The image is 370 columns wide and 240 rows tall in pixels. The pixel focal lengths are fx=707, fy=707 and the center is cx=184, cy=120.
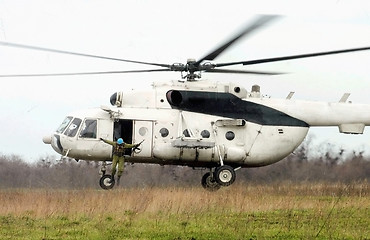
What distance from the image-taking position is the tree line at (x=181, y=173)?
25125 millimetres

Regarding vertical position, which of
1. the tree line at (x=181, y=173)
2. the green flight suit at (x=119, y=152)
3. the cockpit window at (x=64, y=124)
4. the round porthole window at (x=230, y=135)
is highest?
the cockpit window at (x=64, y=124)

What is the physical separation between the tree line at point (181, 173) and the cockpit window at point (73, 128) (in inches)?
133

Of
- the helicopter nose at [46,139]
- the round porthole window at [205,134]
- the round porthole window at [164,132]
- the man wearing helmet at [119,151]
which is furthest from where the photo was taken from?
the helicopter nose at [46,139]

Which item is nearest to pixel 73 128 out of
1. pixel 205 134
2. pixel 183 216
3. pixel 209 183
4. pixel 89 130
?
pixel 89 130

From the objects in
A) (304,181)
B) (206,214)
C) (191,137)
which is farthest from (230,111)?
(206,214)

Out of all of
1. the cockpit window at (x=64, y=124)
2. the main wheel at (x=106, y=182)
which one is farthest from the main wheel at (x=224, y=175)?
the cockpit window at (x=64, y=124)

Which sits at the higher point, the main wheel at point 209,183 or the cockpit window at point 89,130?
the cockpit window at point 89,130

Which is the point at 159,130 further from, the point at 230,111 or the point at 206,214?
the point at 206,214

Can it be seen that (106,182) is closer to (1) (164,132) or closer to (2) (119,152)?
(2) (119,152)

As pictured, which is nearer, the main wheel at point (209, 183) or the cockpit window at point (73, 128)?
the cockpit window at point (73, 128)

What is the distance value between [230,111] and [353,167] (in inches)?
240

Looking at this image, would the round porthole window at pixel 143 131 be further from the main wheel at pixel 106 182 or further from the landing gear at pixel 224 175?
the landing gear at pixel 224 175

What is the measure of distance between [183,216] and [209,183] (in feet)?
28.5

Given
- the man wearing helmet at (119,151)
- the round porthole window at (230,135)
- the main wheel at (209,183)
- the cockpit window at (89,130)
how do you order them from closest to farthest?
the man wearing helmet at (119,151) < the cockpit window at (89,130) < the round porthole window at (230,135) < the main wheel at (209,183)
